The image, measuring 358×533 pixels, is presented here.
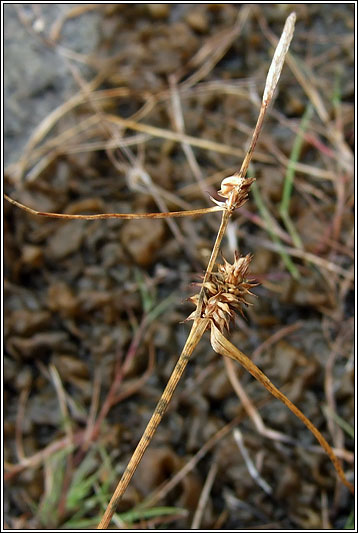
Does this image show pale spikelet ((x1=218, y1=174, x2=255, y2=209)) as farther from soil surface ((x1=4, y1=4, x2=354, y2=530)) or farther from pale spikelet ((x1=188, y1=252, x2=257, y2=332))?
soil surface ((x1=4, y1=4, x2=354, y2=530))

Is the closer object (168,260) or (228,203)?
(228,203)

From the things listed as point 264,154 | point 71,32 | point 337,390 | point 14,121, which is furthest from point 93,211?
point 337,390

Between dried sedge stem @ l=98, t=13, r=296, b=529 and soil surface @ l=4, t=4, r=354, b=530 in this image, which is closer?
dried sedge stem @ l=98, t=13, r=296, b=529

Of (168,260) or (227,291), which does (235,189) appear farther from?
(168,260)

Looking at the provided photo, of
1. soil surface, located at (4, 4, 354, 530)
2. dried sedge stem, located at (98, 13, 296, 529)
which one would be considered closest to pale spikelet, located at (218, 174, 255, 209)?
dried sedge stem, located at (98, 13, 296, 529)

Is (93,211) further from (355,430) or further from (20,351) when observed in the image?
(355,430)

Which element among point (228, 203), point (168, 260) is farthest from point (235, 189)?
point (168, 260)
